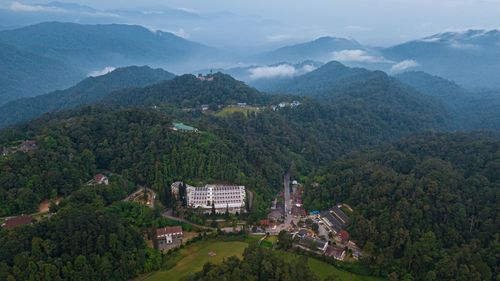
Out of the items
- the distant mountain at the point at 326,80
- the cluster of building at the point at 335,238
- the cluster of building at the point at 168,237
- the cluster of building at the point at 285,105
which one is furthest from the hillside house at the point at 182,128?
the distant mountain at the point at 326,80

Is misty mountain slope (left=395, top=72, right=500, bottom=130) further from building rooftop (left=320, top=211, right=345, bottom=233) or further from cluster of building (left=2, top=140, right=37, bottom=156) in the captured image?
cluster of building (left=2, top=140, right=37, bottom=156)

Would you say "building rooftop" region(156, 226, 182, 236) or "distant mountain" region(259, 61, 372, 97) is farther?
"distant mountain" region(259, 61, 372, 97)

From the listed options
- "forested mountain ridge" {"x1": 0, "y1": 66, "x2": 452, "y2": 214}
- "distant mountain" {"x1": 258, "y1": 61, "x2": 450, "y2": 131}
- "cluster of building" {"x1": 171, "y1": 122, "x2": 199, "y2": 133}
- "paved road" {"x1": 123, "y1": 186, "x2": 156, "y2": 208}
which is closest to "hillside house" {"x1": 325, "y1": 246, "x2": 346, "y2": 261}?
"forested mountain ridge" {"x1": 0, "y1": 66, "x2": 452, "y2": 214}

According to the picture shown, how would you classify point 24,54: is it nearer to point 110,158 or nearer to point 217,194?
point 110,158

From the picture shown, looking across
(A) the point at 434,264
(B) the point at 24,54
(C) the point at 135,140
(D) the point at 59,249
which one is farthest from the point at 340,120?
(B) the point at 24,54

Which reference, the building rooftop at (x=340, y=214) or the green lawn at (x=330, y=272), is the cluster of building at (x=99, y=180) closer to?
the green lawn at (x=330, y=272)

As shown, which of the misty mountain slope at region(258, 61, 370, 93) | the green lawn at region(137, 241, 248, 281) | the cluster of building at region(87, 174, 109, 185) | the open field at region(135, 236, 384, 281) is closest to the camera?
the green lawn at region(137, 241, 248, 281)
